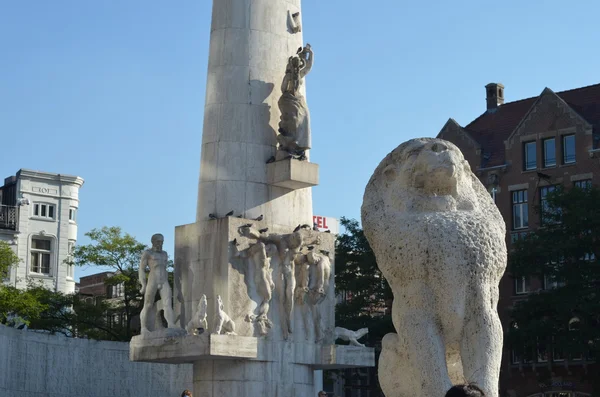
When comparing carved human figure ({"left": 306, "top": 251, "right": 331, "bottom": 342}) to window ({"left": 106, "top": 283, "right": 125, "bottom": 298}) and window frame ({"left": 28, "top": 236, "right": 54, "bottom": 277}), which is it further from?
window frame ({"left": 28, "top": 236, "right": 54, "bottom": 277})

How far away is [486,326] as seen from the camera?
28.9 ft

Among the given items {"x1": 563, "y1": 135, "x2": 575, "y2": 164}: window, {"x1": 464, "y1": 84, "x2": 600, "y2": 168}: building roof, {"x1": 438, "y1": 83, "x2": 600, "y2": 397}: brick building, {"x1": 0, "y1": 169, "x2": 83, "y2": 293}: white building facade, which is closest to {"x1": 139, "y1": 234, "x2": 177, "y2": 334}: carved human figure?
{"x1": 438, "y1": 83, "x2": 600, "y2": 397}: brick building

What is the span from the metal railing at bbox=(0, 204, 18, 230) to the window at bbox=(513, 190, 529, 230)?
1137 inches

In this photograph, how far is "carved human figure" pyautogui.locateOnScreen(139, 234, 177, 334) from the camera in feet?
74.7

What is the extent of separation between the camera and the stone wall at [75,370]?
27.9 meters

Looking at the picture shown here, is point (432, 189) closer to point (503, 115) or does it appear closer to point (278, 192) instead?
point (278, 192)

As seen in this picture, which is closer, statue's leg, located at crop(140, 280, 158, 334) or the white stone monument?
the white stone monument

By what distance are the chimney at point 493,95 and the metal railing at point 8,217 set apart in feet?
87.1

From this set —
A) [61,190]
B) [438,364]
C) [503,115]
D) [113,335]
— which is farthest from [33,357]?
[61,190]

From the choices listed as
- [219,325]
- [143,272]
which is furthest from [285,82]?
[219,325]

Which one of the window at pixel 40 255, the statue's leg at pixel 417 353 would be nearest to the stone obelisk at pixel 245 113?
the statue's leg at pixel 417 353

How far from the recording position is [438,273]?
8758 millimetres

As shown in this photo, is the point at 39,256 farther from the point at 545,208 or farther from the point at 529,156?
the point at 545,208

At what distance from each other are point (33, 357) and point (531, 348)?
2156cm
